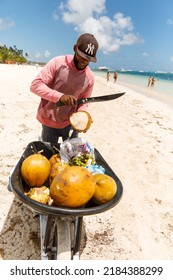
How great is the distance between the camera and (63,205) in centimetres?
210

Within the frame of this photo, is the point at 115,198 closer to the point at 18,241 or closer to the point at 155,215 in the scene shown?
the point at 18,241

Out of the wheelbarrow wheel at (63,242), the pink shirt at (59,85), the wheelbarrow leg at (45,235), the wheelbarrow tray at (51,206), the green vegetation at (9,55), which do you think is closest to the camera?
the wheelbarrow tray at (51,206)

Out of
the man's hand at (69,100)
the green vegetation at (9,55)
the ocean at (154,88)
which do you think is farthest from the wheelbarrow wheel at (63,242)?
the green vegetation at (9,55)

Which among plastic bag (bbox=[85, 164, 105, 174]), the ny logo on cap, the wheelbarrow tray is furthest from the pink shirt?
plastic bag (bbox=[85, 164, 105, 174])

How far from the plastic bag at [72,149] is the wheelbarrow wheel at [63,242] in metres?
0.69

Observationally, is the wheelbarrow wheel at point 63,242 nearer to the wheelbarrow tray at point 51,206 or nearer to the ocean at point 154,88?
the wheelbarrow tray at point 51,206

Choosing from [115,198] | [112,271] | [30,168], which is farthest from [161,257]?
[30,168]

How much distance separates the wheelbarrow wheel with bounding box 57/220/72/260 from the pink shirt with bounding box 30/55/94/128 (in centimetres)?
142

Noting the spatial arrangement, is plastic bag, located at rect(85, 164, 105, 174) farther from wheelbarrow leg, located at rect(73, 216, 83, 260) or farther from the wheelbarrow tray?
wheelbarrow leg, located at rect(73, 216, 83, 260)

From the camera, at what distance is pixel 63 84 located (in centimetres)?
338

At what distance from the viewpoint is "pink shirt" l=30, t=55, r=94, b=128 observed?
3.24m

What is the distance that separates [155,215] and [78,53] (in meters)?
2.75

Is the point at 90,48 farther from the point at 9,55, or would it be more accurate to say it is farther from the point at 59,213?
the point at 9,55

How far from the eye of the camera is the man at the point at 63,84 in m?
2.94
